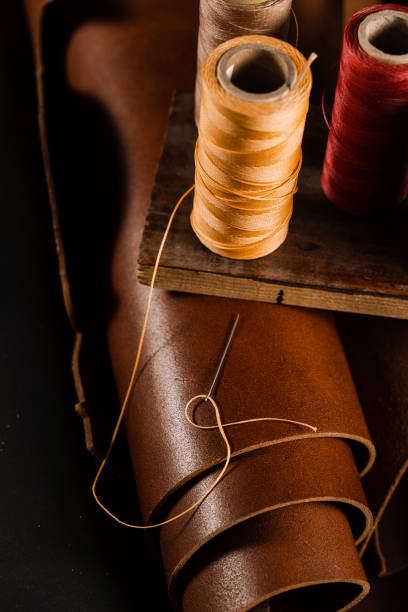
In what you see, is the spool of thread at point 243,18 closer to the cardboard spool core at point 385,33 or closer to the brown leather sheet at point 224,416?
the cardboard spool core at point 385,33

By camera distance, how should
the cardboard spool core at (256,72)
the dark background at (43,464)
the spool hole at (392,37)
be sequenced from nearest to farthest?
the cardboard spool core at (256,72) → the spool hole at (392,37) → the dark background at (43,464)

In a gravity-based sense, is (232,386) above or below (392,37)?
below

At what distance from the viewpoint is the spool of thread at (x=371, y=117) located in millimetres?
914

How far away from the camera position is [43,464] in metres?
1.25

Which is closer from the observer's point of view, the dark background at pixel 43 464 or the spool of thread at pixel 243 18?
the spool of thread at pixel 243 18

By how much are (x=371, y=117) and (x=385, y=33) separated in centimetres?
12

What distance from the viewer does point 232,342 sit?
3.45 feet

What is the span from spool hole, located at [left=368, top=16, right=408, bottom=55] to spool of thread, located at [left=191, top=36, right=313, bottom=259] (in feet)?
0.47

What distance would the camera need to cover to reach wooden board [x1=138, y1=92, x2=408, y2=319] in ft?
3.42

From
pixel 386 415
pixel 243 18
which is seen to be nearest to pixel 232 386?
pixel 386 415

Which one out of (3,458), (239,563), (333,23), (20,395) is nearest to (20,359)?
(20,395)

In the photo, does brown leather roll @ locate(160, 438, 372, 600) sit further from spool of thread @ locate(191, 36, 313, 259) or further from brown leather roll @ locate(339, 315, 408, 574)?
spool of thread @ locate(191, 36, 313, 259)

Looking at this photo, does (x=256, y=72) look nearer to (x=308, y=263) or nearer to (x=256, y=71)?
(x=256, y=71)

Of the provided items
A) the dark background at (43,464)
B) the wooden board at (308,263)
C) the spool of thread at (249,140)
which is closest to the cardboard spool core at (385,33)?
the spool of thread at (249,140)
